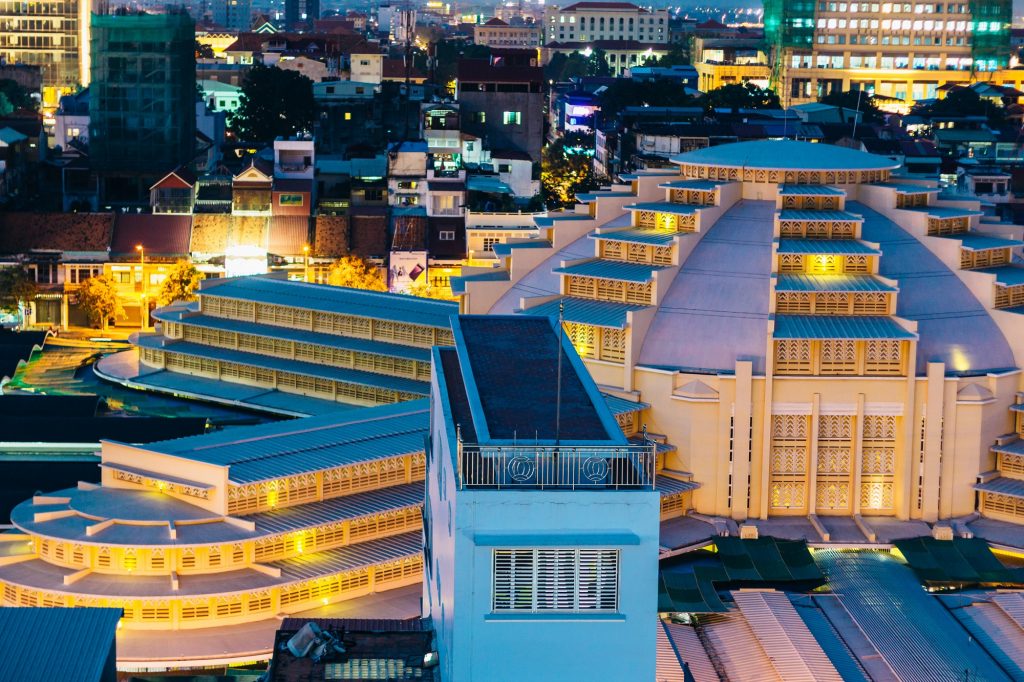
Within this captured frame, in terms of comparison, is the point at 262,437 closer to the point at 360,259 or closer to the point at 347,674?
the point at 347,674

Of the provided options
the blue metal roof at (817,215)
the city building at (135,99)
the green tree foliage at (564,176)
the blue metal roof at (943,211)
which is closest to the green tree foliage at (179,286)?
the city building at (135,99)

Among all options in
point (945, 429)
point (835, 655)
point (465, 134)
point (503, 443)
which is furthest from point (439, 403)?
point (465, 134)

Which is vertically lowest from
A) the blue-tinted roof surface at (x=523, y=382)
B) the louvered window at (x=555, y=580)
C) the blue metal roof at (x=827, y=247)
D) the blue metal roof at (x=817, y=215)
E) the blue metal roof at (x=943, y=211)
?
the louvered window at (x=555, y=580)

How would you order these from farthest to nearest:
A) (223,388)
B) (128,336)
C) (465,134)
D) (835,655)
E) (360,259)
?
(465,134), (360,259), (128,336), (223,388), (835,655)

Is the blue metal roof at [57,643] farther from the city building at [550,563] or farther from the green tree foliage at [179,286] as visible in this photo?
the green tree foliage at [179,286]

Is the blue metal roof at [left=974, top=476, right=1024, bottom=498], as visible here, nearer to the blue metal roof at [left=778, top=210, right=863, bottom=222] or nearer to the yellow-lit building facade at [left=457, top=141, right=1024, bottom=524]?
the yellow-lit building facade at [left=457, top=141, right=1024, bottom=524]

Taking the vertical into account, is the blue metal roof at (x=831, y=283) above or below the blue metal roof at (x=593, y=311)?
above

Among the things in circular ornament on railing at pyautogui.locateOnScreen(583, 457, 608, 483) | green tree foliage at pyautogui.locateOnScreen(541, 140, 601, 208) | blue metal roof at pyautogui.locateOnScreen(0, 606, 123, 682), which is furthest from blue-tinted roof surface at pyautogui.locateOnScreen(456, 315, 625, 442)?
green tree foliage at pyautogui.locateOnScreen(541, 140, 601, 208)
